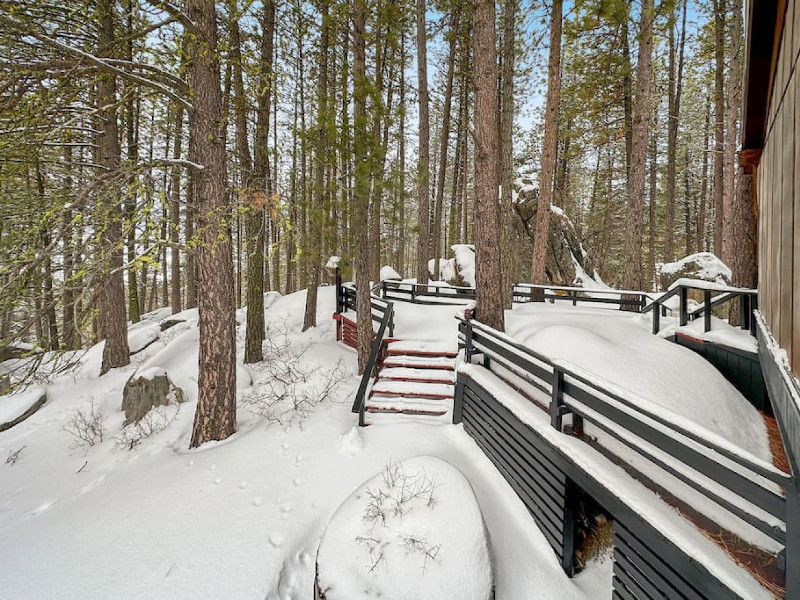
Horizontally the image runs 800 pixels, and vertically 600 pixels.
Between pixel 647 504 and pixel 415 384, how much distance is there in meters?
4.09

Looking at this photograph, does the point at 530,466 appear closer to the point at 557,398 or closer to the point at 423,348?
the point at 557,398

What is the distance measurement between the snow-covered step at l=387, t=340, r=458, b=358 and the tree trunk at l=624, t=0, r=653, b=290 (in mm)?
7001

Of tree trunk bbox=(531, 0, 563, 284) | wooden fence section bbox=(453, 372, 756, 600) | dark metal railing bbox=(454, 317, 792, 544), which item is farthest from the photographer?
tree trunk bbox=(531, 0, 563, 284)

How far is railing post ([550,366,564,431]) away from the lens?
349cm

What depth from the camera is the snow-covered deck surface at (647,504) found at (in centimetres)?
193

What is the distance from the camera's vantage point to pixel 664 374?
491 centimetres

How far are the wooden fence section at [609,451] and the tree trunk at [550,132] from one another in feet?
21.9

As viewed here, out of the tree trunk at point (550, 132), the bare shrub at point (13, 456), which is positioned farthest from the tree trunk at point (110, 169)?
the tree trunk at point (550, 132)

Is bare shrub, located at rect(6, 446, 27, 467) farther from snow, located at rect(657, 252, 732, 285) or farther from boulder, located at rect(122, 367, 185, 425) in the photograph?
snow, located at rect(657, 252, 732, 285)

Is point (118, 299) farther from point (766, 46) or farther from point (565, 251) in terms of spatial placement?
point (565, 251)

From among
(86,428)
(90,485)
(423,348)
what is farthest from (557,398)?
(86,428)

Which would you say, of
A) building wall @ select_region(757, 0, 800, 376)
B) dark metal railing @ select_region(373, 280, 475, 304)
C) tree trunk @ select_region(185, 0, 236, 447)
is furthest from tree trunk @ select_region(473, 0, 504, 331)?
dark metal railing @ select_region(373, 280, 475, 304)

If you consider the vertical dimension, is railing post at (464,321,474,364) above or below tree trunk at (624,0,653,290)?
below

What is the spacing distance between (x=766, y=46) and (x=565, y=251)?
11783 mm
